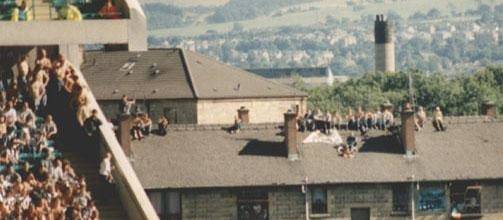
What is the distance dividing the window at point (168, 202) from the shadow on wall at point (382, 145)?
8.48m

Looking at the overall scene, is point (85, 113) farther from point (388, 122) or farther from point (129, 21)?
point (388, 122)

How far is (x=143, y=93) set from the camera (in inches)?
5364

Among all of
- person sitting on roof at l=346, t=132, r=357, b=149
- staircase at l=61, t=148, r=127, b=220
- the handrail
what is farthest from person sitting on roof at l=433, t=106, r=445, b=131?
staircase at l=61, t=148, r=127, b=220

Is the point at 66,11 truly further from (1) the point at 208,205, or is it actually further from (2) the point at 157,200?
(1) the point at 208,205

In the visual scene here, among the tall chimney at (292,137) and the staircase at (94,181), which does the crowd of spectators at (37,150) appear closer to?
the staircase at (94,181)

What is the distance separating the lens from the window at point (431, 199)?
8406cm

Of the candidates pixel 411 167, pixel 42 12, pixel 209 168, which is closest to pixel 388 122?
pixel 411 167

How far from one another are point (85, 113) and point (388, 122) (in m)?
42.4

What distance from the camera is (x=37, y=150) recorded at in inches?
1667

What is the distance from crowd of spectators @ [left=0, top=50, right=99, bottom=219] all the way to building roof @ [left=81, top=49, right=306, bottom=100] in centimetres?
8621

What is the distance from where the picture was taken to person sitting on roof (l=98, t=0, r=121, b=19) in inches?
1898

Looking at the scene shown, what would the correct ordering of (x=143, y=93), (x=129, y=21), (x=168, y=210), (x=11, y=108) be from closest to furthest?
1. (x=11, y=108)
2. (x=129, y=21)
3. (x=168, y=210)
4. (x=143, y=93)

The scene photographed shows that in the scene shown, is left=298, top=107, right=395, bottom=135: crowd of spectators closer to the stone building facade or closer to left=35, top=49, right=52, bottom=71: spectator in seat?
the stone building facade

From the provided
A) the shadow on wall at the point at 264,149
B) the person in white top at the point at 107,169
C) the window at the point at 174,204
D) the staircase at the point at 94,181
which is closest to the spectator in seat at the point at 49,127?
the staircase at the point at 94,181
